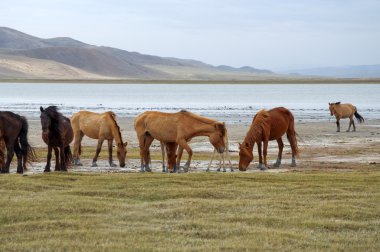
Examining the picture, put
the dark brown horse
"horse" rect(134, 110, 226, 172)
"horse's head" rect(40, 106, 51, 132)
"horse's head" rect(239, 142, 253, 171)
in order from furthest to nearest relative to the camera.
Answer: "horse's head" rect(239, 142, 253, 171) < "horse" rect(134, 110, 226, 172) < the dark brown horse < "horse's head" rect(40, 106, 51, 132)

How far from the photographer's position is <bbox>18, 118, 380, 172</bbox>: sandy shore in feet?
64.3

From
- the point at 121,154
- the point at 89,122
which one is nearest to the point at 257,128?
the point at 121,154

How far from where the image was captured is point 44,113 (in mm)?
16344

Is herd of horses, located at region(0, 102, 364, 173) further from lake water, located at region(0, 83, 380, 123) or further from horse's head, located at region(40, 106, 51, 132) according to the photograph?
lake water, located at region(0, 83, 380, 123)

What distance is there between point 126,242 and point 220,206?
2.60m

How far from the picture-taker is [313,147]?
2594 cm

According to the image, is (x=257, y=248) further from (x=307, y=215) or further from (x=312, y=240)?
(x=307, y=215)

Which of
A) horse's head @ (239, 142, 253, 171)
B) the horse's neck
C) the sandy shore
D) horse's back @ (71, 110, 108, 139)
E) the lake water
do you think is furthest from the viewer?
the lake water

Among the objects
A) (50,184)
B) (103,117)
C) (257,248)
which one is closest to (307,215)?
(257,248)

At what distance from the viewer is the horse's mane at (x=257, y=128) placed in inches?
758

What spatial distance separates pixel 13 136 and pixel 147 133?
3.36m

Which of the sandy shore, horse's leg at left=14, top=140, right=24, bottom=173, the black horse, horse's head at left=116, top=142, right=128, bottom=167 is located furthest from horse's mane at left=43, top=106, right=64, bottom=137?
horse's head at left=116, top=142, right=128, bottom=167

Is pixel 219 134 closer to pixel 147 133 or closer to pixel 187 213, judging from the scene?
pixel 147 133

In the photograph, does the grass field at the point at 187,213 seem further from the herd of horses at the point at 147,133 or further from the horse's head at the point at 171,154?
the horse's head at the point at 171,154
